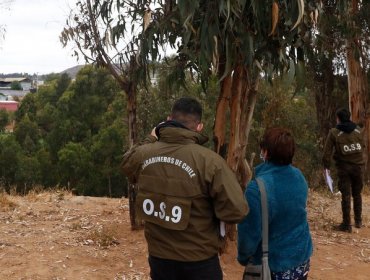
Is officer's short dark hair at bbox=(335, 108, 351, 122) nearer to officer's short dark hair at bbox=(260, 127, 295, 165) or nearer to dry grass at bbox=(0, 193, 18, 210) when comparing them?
officer's short dark hair at bbox=(260, 127, 295, 165)

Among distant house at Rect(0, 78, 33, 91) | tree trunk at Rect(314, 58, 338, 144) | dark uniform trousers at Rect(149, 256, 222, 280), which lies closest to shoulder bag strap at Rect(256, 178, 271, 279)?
dark uniform trousers at Rect(149, 256, 222, 280)

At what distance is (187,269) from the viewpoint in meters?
3.10

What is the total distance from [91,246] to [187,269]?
3.21 m

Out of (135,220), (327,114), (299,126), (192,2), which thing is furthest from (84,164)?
(192,2)

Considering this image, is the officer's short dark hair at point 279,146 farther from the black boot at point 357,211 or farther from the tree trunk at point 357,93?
the tree trunk at point 357,93

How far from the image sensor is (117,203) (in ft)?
29.2

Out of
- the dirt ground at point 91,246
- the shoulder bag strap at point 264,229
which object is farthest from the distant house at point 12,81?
the shoulder bag strap at point 264,229

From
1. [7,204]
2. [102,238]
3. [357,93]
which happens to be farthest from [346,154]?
[357,93]

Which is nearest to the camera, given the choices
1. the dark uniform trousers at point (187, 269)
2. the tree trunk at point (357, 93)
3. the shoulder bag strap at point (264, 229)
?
the shoulder bag strap at point (264, 229)

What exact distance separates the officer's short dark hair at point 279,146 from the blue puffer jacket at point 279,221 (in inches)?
1.7

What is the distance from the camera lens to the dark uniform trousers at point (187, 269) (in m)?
3.10

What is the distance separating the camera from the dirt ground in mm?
5383

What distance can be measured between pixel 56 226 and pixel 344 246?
146 inches

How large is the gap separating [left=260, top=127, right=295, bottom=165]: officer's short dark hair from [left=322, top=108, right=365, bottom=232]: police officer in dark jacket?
410 cm
